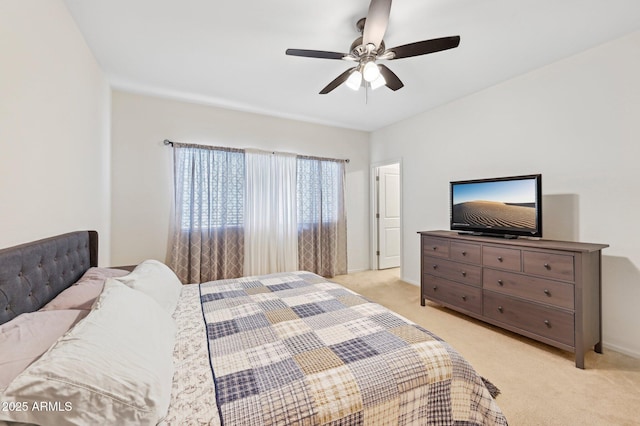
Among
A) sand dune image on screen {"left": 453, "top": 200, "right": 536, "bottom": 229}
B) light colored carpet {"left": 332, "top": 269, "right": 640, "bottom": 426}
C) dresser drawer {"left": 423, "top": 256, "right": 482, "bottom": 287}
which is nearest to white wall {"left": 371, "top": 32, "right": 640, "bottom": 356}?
sand dune image on screen {"left": 453, "top": 200, "right": 536, "bottom": 229}

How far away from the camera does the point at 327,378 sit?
0.98 metres

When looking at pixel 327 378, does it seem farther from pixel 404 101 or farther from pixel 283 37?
pixel 404 101

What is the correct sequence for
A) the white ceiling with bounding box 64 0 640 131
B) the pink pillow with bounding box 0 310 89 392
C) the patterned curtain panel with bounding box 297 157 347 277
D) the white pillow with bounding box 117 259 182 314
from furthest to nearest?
the patterned curtain panel with bounding box 297 157 347 277 < the white ceiling with bounding box 64 0 640 131 < the white pillow with bounding box 117 259 182 314 < the pink pillow with bounding box 0 310 89 392

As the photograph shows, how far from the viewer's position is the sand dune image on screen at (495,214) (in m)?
2.51

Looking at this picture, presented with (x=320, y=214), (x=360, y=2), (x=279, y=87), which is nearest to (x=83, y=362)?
(x=360, y=2)

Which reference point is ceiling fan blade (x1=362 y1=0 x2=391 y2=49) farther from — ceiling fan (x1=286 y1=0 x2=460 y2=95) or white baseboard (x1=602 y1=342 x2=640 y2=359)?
white baseboard (x1=602 y1=342 x2=640 y2=359)

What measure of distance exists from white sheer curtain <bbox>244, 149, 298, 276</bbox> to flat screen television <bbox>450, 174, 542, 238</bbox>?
2364 mm

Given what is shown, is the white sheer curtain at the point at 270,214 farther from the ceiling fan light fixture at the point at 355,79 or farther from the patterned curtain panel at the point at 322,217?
the ceiling fan light fixture at the point at 355,79

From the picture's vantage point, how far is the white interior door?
507cm

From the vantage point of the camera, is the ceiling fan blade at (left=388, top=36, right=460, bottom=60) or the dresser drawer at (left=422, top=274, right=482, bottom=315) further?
the dresser drawer at (left=422, top=274, right=482, bottom=315)

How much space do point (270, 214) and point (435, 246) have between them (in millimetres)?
2393

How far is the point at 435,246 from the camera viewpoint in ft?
10.4

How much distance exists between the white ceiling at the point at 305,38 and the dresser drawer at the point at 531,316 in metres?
2.29

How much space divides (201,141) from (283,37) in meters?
2.03
